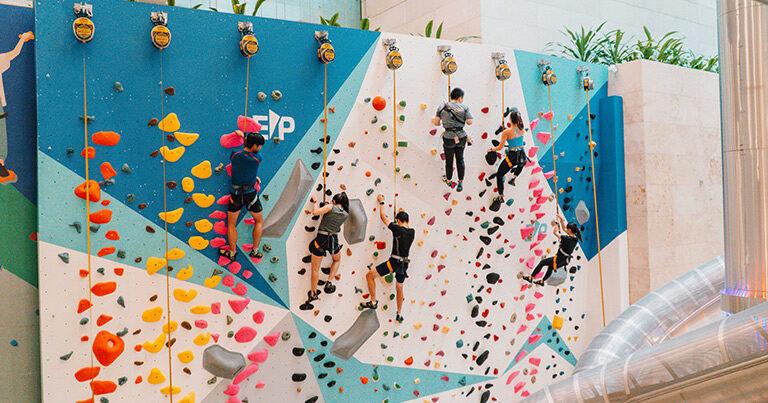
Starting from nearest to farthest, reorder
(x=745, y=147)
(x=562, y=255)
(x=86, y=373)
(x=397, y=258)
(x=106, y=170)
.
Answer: (x=745, y=147)
(x=86, y=373)
(x=106, y=170)
(x=397, y=258)
(x=562, y=255)

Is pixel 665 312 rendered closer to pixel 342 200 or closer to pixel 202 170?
pixel 342 200

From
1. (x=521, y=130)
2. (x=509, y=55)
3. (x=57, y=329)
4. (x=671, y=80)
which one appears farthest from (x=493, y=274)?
(x=57, y=329)

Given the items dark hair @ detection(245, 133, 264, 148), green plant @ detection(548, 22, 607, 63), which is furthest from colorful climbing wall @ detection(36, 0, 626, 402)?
green plant @ detection(548, 22, 607, 63)

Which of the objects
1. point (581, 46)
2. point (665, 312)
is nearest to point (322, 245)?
point (665, 312)

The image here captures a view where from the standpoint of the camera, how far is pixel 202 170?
5379 millimetres

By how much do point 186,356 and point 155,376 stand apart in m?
0.27

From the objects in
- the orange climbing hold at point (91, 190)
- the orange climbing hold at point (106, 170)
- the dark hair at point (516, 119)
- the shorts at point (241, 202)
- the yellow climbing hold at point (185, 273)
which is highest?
the dark hair at point (516, 119)

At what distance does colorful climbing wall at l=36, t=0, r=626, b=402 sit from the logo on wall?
18 millimetres

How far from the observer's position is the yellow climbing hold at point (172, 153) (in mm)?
5230

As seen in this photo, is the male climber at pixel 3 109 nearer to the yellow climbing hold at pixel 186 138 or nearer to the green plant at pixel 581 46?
the yellow climbing hold at pixel 186 138

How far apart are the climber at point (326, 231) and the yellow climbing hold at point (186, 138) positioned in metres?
1.13

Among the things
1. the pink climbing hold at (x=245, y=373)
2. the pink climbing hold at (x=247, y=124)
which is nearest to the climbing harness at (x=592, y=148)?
the pink climbing hold at (x=247, y=124)

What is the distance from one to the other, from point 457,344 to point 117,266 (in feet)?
10.8

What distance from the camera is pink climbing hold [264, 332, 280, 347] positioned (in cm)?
565
